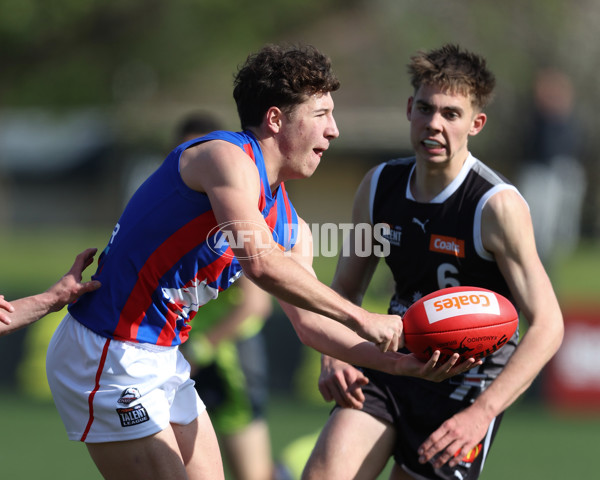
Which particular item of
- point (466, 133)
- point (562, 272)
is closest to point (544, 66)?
point (562, 272)

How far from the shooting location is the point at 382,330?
142 inches

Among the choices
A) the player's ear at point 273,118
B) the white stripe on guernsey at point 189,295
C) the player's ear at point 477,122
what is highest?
the player's ear at point 273,118

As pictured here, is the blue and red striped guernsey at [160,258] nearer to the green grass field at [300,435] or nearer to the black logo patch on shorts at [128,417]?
the black logo patch on shorts at [128,417]

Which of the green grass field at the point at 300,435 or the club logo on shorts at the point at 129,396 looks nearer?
the club logo on shorts at the point at 129,396

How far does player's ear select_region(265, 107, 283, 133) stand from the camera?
12.3ft

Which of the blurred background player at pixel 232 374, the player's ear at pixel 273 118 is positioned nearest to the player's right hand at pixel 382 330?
the player's ear at pixel 273 118

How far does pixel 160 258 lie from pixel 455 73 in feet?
5.54

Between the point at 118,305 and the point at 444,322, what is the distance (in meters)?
1.34

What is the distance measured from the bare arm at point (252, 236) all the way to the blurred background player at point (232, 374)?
230 centimetres

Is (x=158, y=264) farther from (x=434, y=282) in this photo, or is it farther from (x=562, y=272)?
(x=562, y=272)

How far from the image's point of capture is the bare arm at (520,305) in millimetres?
3943

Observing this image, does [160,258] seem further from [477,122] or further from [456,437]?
[477,122]

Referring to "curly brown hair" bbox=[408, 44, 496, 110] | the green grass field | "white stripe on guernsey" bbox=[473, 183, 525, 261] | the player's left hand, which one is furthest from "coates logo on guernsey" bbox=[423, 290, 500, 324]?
the green grass field

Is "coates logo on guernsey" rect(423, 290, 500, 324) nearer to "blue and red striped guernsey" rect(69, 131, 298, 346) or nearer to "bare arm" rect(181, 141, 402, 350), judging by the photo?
"bare arm" rect(181, 141, 402, 350)
